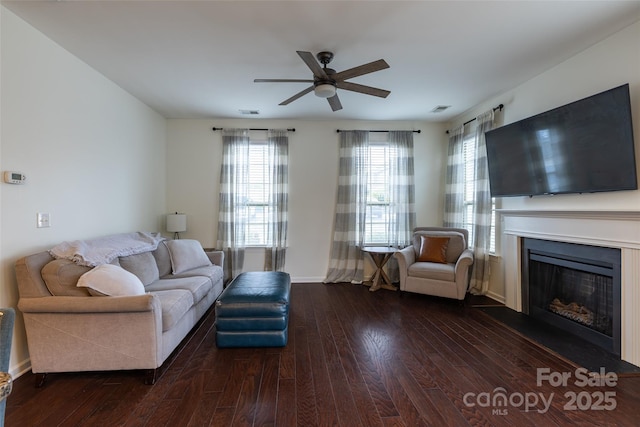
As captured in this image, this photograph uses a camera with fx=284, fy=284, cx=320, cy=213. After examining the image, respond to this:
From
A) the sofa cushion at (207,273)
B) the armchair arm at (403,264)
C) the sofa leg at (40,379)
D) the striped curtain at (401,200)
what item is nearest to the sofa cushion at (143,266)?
the sofa cushion at (207,273)

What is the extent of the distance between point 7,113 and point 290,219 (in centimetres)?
338

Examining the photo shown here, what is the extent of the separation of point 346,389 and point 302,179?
11.2 ft

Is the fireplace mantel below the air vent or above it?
below

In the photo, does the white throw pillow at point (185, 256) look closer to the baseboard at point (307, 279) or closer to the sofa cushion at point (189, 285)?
the sofa cushion at point (189, 285)

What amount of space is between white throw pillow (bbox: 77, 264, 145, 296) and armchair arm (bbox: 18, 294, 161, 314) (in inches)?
2.9

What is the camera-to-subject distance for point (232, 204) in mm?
4645

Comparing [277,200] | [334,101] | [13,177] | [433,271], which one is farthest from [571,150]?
[13,177]

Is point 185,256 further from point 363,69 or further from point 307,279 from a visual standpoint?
point 363,69

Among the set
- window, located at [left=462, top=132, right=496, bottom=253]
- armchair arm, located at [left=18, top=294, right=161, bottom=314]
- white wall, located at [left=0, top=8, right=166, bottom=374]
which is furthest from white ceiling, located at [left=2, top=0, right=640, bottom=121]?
armchair arm, located at [left=18, top=294, right=161, bottom=314]

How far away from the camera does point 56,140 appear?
256 centimetres

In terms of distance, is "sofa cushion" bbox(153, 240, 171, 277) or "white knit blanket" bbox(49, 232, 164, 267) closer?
"white knit blanket" bbox(49, 232, 164, 267)

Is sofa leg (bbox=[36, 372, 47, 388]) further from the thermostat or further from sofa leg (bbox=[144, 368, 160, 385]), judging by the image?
the thermostat

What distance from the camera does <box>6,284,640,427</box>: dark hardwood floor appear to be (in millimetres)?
1755

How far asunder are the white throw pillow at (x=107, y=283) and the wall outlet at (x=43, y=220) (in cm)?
68
